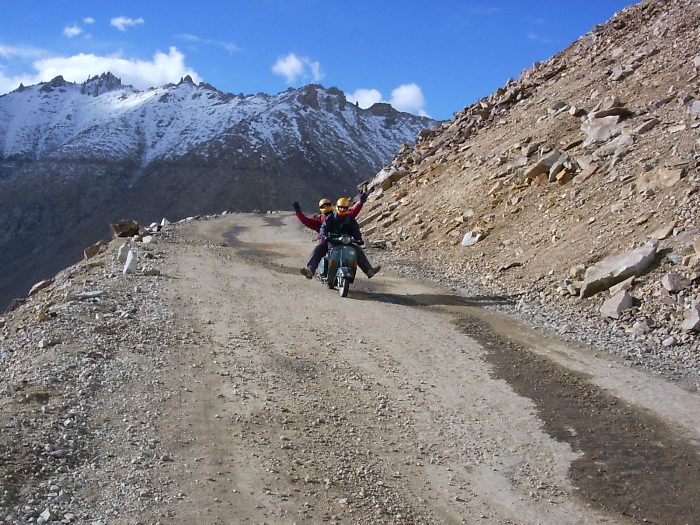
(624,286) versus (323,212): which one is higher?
(323,212)

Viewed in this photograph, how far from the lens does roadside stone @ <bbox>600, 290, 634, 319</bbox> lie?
1072cm

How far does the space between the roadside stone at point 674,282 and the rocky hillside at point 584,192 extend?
0.02 meters

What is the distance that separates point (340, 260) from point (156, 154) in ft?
424

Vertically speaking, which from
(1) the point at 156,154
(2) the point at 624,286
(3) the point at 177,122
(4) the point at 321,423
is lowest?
(4) the point at 321,423

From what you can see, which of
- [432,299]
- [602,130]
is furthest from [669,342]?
[602,130]

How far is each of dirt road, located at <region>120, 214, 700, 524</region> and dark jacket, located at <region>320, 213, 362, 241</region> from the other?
3224mm

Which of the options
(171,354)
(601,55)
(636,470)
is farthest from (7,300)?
(636,470)

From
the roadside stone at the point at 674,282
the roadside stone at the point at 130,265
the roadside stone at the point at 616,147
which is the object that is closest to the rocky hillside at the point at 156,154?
the roadside stone at the point at 130,265

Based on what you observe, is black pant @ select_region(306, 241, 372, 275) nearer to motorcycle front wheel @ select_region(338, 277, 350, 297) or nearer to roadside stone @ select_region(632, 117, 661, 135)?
motorcycle front wheel @ select_region(338, 277, 350, 297)

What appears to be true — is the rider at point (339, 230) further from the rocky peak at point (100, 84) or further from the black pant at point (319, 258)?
the rocky peak at point (100, 84)

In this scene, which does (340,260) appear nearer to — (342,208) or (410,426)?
(342,208)

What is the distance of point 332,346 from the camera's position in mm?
9523

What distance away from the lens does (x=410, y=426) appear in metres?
6.86

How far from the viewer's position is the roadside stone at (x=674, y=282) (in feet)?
34.0
